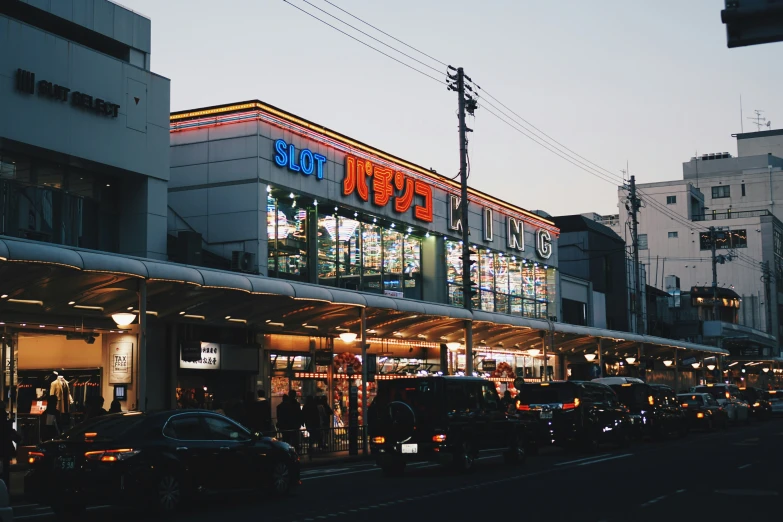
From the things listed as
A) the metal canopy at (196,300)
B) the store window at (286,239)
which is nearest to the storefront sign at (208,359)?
the metal canopy at (196,300)

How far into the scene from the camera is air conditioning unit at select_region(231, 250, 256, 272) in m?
31.0

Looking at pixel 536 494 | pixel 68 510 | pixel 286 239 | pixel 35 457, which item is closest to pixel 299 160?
pixel 286 239

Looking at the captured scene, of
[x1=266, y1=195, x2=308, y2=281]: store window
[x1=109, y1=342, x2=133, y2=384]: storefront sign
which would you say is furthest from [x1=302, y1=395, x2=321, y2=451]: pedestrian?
[x1=266, y1=195, x2=308, y2=281]: store window

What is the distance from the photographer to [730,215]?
116 metres

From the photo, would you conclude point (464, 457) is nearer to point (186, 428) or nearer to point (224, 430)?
point (224, 430)

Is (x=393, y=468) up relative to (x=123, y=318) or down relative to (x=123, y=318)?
down

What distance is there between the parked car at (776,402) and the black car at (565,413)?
30894 mm

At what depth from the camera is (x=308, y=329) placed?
3419 centimetres

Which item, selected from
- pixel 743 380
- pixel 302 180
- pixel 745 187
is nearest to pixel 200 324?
pixel 302 180

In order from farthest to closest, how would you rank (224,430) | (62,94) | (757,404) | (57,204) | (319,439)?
(757,404), (319,439), (57,204), (62,94), (224,430)

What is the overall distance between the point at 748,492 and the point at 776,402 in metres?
42.5

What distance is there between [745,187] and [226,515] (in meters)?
117

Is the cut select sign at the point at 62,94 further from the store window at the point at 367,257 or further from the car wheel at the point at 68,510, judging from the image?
the car wheel at the point at 68,510

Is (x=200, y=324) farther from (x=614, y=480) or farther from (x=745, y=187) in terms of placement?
(x=745, y=187)
